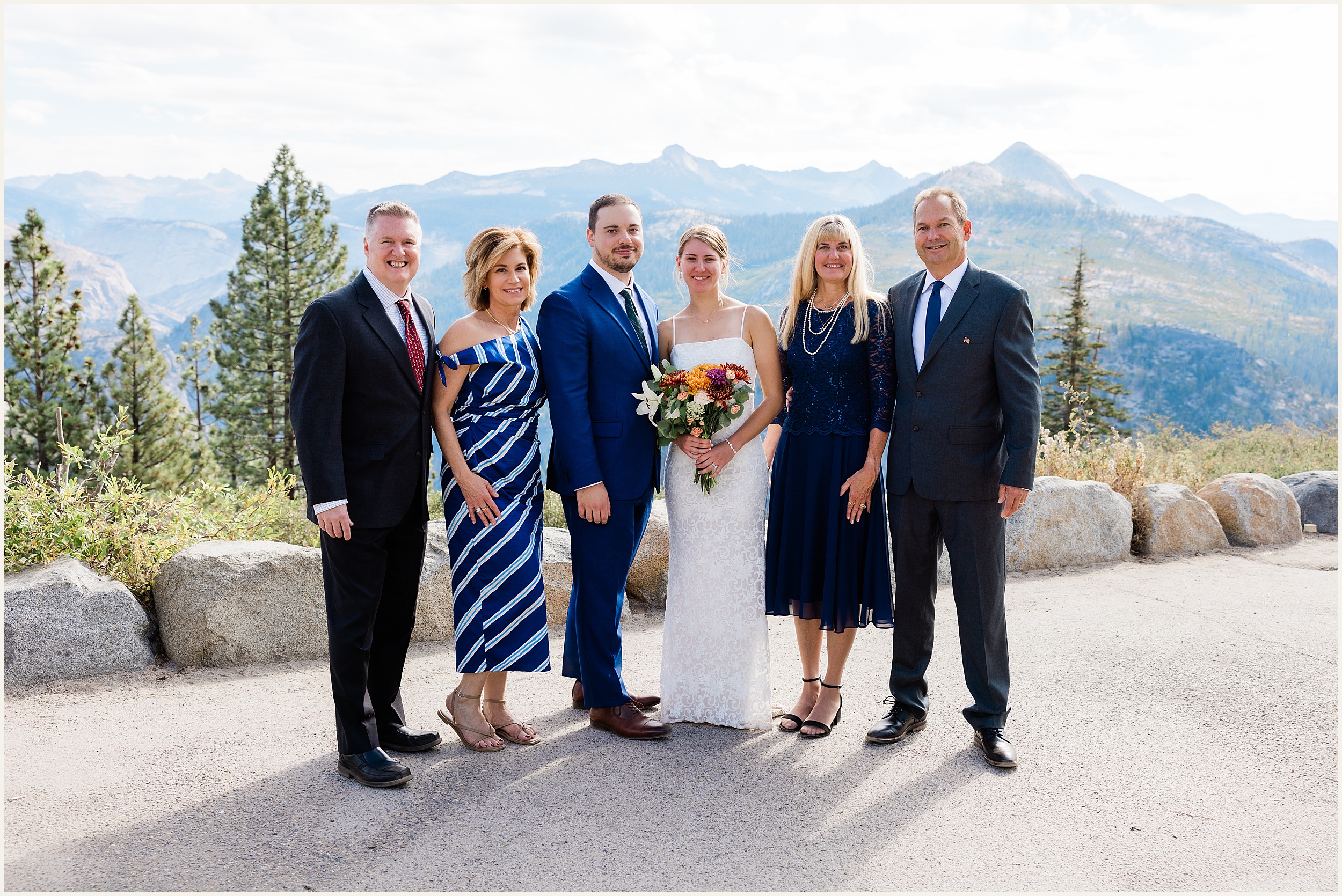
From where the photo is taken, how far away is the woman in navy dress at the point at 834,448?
3959mm

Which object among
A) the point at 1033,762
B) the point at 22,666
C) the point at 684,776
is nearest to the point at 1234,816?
the point at 1033,762

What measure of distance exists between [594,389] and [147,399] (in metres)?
25.6

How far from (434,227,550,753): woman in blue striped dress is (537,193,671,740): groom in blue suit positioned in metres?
0.16

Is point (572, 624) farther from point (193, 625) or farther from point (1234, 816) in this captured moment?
point (1234, 816)

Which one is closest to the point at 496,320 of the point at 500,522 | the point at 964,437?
the point at 500,522

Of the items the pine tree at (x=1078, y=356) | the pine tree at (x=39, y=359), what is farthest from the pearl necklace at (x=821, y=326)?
the pine tree at (x=1078, y=356)

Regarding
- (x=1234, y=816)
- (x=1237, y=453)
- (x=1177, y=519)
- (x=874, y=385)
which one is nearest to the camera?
(x=1234, y=816)

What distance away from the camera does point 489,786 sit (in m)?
3.52

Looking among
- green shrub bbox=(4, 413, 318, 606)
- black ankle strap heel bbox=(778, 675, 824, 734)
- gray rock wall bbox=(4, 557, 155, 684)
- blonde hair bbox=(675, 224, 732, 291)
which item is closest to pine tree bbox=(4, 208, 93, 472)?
green shrub bbox=(4, 413, 318, 606)

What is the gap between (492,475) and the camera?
3773mm

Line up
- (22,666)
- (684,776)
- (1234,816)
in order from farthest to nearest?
(22,666)
(684,776)
(1234,816)

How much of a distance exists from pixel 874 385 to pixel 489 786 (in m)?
2.44

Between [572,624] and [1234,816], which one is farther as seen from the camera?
[572,624]

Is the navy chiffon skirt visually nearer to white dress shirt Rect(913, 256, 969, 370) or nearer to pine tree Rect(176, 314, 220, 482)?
white dress shirt Rect(913, 256, 969, 370)
